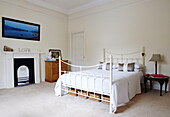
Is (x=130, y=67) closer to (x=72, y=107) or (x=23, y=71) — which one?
(x=72, y=107)

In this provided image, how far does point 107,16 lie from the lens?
488cm

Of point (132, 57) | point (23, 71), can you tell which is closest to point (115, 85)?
point (132, 57)

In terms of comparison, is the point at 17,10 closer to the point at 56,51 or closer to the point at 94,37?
the point at 56,51

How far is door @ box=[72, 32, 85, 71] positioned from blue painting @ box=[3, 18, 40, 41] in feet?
5.92

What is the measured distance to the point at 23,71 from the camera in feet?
14.9

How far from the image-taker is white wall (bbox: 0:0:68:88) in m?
4.06

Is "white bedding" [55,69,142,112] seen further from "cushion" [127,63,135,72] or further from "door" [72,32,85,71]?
"door" [72,32,85,71]

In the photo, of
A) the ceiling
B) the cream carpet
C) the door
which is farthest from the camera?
the door

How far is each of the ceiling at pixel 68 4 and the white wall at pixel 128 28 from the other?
20 centimetres

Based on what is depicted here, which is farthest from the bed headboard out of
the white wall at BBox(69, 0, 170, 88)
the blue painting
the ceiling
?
the blue painting

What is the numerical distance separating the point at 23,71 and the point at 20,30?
1538 mm

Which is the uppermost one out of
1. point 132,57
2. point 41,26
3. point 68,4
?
point 68,4

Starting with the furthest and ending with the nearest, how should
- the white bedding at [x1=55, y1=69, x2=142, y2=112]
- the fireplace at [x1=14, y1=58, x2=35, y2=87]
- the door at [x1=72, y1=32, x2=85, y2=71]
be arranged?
the door at [x1=72, y1=32, x2=85, y2=71] → the fireplace at [x1=14, y1=58, x2=35, y2=87] → the white bedding at [x1=55, y1=69, x2=142, y2=112]

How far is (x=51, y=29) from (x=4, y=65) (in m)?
2.41
